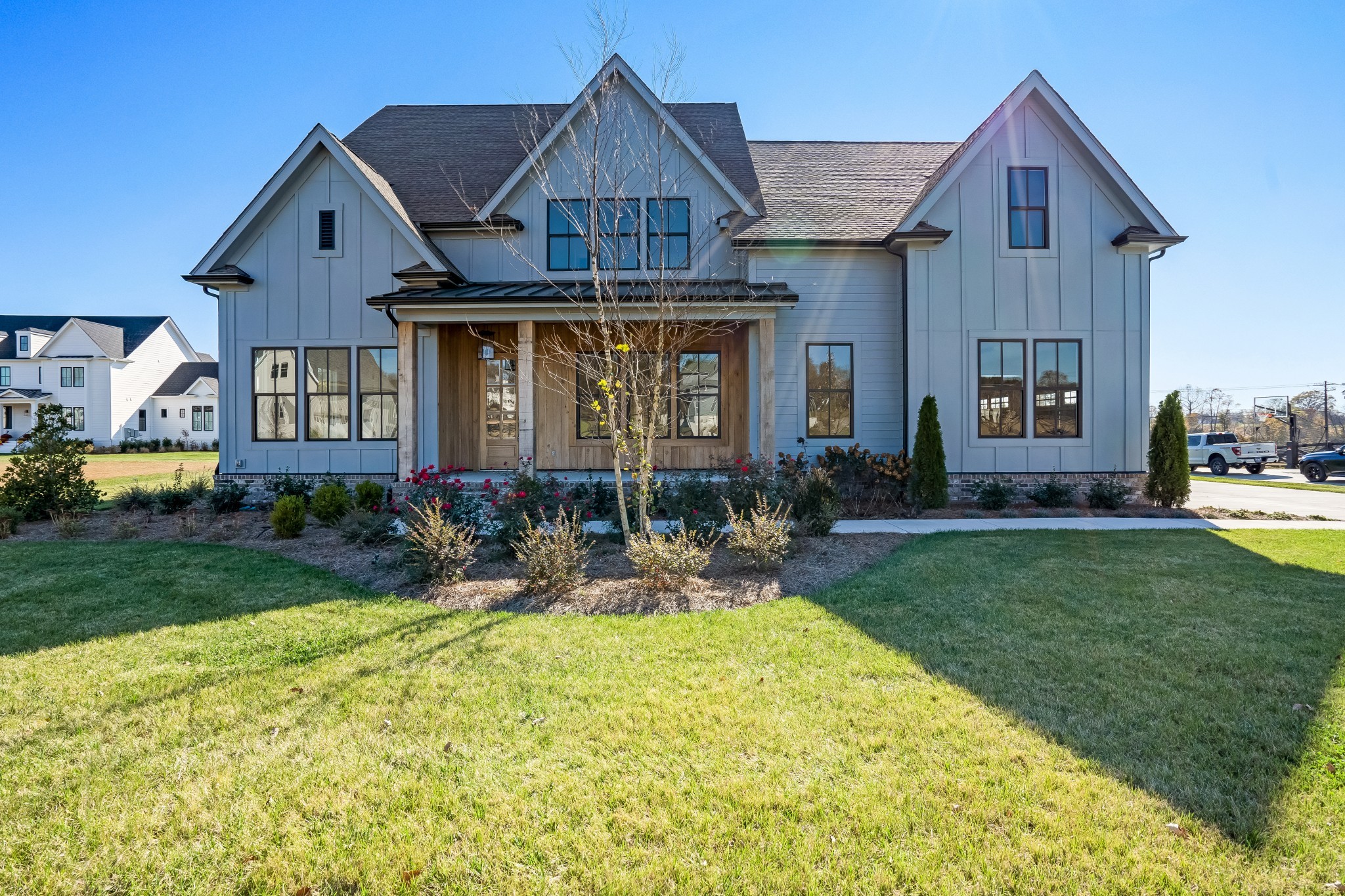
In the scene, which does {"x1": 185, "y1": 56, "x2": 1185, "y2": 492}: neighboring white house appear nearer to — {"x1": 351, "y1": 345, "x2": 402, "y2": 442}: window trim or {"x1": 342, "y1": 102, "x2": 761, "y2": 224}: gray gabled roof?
{"x1": 351, "y1": 345, "x2": 402, "y2": 442}: window trim

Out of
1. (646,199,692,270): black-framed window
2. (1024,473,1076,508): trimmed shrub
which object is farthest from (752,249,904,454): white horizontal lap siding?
(1024,473,1076,508): trimmed shrub

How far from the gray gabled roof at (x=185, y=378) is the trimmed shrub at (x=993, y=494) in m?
48.9

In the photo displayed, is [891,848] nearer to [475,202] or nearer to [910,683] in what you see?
[910,683]

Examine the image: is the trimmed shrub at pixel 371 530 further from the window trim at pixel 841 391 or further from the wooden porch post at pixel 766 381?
the window trim at pixel 841 391

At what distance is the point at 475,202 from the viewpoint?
13.4m

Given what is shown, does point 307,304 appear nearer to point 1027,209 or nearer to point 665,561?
point 665,561

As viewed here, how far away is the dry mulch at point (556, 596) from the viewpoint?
225 inches

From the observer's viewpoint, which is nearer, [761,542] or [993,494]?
[761,542]

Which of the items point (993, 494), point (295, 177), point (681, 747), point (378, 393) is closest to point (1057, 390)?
point (993, 494)

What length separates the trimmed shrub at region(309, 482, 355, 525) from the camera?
9273 mm

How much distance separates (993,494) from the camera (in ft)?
35.6

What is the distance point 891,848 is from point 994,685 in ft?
6.05

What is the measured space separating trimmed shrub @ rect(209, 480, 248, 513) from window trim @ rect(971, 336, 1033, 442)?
1383 centimetres

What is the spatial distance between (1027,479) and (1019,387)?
1788 mm
